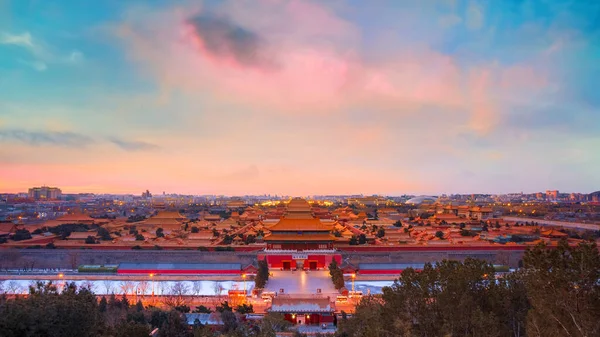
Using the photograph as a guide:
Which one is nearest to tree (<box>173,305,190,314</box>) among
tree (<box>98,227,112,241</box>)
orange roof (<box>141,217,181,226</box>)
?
tree (<box>98,227,112,241</box>)

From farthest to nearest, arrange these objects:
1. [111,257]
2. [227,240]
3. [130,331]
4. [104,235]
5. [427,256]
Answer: [104,235]
[227,240]
[427,256]
[111,257]
[130,331]

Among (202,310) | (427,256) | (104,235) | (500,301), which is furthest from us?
(104,235)

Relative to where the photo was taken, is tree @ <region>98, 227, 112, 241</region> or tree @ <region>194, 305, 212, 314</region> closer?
tree @ <region>194, 305, 212, 314</region>

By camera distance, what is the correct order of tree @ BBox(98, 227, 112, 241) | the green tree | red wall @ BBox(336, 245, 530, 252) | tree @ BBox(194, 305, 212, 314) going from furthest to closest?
tree @ BBox(98, 227, 112, 241)
red wall @ BBox(336, 245, 530, 252)
tree @ BBox(194, 305, 212, 314)
the green tree

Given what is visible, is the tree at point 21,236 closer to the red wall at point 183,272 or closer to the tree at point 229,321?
the red wall at point 183,272

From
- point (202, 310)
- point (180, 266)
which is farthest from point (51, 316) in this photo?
point (180, 266)

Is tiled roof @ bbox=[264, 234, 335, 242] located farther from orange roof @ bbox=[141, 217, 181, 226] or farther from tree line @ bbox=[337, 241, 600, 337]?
orange roof @ bbox=[141, 217, 181, 226]

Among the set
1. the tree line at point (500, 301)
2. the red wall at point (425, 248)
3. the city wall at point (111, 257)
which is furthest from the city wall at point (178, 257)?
the tree line at point (500, 301)

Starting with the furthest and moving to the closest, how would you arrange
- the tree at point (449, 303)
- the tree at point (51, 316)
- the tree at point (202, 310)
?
the tree at point (202, 310) < the tree at point (449, 303) < the tree at point (51, 316)

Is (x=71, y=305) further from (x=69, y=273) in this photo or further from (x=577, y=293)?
(x=69, y=273)

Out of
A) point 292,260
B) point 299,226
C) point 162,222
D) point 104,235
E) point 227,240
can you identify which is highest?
point 299,226

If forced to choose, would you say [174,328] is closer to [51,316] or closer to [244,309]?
[51,316]
